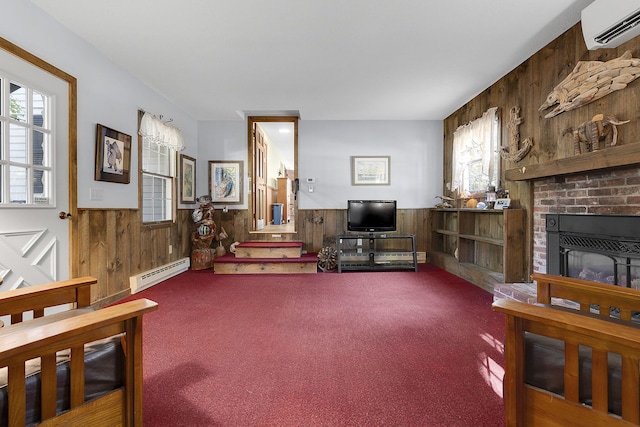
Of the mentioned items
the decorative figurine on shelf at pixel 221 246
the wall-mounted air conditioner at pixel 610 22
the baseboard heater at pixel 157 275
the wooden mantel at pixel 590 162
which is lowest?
the baseboard heater at pixel 157 275

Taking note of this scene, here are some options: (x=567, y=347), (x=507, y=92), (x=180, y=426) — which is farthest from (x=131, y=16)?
(x=507, y=92)

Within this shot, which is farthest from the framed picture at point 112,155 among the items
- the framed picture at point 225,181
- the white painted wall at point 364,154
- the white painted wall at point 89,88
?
the white painted wall at point 364,154

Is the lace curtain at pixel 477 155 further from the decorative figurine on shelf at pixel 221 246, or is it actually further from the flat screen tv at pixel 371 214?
the decorative figurine on shelf at pixel 221 246

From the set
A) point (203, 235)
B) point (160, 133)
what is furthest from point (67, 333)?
point (203, 235)

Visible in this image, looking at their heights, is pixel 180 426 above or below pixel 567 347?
below

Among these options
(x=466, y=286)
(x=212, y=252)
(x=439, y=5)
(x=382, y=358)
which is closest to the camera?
(x=382, y=358)

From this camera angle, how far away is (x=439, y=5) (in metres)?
2.17

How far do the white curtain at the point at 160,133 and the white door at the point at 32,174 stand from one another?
1.06 metres

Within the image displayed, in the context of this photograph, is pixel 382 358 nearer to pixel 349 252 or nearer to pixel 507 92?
pixel 349 252

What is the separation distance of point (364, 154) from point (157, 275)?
377 cm

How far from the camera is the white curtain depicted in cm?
352

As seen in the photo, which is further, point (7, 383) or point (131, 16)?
point (131, 16)

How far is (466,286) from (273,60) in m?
3.51

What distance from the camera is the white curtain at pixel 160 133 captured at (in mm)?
3516
